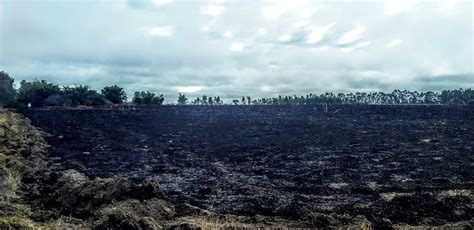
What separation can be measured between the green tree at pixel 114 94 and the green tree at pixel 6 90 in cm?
642

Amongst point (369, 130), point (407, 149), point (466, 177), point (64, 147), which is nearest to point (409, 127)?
point (369, 130)

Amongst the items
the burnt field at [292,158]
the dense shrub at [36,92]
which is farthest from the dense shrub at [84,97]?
the burnt field at [292,158]

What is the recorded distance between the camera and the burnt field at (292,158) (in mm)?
10633

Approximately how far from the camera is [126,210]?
9.04 metres

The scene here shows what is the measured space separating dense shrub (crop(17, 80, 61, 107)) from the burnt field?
20.1 feet

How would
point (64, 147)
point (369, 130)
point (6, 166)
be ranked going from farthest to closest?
point (369, 130), point (64, 147), point (6, 166)

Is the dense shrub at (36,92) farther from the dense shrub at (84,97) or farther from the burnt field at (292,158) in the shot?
the burnt field at (292,158)

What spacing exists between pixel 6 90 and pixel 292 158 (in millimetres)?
29000

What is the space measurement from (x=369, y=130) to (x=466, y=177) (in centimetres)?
1085

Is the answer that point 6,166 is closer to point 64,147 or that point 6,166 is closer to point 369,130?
point 64,147

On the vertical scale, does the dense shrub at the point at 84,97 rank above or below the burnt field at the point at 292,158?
above

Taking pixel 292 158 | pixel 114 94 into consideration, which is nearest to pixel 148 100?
pixel 114 94

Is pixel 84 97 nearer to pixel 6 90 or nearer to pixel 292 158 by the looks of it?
pixel 6 90

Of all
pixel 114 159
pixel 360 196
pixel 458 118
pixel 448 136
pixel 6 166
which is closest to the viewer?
pixel 360 196
